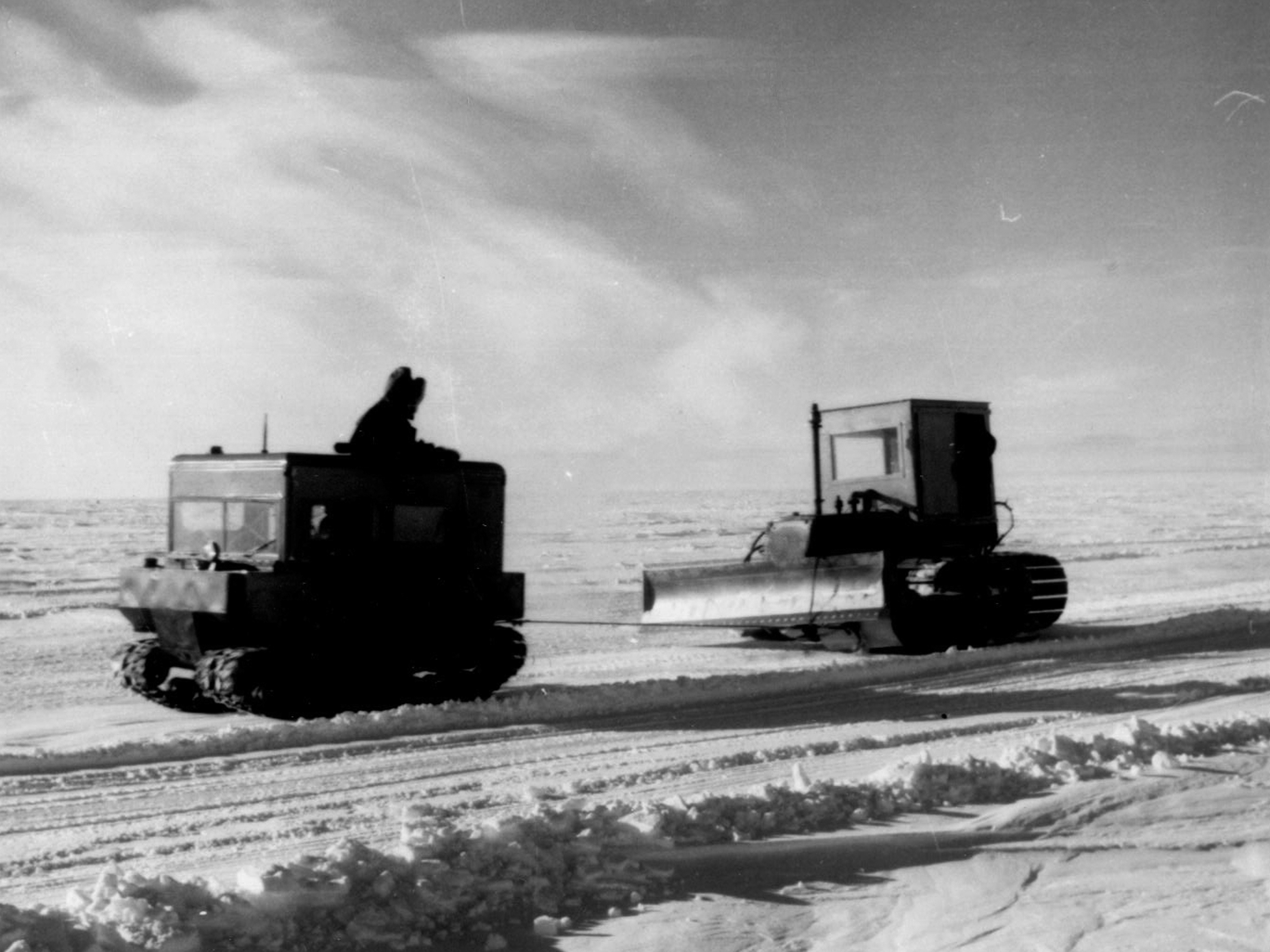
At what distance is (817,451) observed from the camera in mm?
13648

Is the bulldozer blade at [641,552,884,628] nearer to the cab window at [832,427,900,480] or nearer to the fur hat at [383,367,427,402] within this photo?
the cab window at [832,427,900,480]

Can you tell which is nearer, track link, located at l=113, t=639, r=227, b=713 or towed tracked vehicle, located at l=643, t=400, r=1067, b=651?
track link, located at l=113, t=639, r=227, b=713

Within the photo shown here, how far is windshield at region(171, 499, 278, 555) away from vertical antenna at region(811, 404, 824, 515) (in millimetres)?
6178

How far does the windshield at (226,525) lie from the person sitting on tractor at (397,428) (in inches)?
34.1

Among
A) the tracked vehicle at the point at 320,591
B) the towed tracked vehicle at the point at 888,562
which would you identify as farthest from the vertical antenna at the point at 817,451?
the tracked vehicle at the point at 320,591

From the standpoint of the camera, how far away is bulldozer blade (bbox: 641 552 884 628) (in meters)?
12.6

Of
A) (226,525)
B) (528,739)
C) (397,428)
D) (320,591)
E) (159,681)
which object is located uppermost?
A: (397,428)

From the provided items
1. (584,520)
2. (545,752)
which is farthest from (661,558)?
(545,752)

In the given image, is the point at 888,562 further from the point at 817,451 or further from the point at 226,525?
the point at 226,525

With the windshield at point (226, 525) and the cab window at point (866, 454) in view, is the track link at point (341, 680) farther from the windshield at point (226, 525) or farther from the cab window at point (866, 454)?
the cab window at point (866, 454)

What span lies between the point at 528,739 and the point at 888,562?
571 cm

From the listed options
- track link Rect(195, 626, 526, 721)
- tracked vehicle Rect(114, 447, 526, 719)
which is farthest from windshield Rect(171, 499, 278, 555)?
track link Rect(195, 626, 526, 721)

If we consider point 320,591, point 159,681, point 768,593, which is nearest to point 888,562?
point 768,593

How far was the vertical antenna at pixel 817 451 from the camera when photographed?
44.0ft
